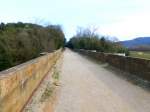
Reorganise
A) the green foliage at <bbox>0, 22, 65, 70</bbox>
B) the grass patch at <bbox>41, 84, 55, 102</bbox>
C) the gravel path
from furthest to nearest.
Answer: the green foliage at <bbox>0, 22, 65, 70</bbox> → the grass patch at <bbox>41, 84, 55, 102</bbox> → the gravel path

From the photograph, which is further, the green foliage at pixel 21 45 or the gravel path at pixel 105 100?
the green foliage at pixel 21 45

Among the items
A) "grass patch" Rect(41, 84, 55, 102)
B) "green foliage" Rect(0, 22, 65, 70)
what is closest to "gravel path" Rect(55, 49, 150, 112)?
"grass patch" Rect(41, 84, 55, 102)

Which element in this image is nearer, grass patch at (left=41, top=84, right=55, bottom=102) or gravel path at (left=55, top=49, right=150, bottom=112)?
gravel path at (left=55, top=49, right=150, bottom=112)

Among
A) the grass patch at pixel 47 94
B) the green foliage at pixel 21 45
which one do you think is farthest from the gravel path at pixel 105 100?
the green foliage at pixel 21 45

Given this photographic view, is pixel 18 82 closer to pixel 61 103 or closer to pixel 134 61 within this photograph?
pixel 61 103

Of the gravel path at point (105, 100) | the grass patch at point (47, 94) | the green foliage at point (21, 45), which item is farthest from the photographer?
the green foliage at point (21, 45)

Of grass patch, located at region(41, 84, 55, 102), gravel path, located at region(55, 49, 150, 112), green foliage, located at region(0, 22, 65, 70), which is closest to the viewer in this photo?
gravel path, located at region(55, 49, 150, 112)

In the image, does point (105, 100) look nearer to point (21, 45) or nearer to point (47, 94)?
point (47, 94)

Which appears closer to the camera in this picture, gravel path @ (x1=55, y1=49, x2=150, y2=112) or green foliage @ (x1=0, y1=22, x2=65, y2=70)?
gravel path @ (x1=55, y1=49, x2=150, y2=112)

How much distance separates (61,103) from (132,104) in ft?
6.38

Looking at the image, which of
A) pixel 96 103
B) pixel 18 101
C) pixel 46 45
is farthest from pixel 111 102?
pixel 46 45

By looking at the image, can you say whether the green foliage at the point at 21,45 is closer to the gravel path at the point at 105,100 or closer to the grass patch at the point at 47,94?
the grass patch at the point at 47,94

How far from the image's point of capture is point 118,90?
10875 mm

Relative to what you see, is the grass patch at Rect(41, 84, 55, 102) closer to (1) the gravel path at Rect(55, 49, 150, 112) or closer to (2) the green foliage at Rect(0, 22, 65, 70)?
(1) the gravel path at Rect(55, 49, 150, 112)
